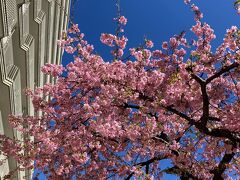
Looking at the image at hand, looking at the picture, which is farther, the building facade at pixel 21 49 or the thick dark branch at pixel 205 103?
the building facade at pixel 21 49

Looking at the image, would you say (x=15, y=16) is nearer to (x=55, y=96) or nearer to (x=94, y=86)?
(x=55, y=96)

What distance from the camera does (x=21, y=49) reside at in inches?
631

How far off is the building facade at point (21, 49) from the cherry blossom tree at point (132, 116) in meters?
2.60

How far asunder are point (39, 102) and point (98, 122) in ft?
9.06

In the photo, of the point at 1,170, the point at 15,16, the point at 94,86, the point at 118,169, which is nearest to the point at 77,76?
the point at 94,86

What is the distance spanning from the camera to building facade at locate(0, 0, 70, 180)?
13711 millimetres

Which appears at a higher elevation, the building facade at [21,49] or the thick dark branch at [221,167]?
the building facade at [21,49]

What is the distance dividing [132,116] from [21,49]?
749 centimetres

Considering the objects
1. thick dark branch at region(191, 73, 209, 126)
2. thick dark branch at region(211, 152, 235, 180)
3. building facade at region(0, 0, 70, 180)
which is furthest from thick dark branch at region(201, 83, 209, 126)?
building facade at region(0, 0, 70, 180)

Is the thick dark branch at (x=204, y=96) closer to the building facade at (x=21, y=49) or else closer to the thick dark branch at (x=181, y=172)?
the thick dark branch at (x=181, y=172)

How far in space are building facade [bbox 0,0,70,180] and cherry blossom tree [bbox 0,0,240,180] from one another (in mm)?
2601

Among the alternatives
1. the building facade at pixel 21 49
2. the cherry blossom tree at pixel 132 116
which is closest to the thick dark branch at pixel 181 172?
the cherry blossom tree at pixel 132 116

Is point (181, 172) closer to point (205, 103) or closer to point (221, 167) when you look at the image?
point (221, 167)

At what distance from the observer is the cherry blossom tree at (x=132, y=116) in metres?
10.1
